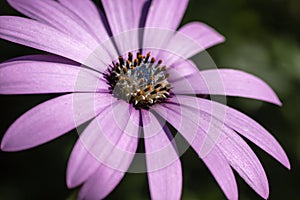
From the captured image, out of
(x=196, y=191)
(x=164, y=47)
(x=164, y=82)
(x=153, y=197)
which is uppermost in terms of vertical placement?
(x=164, y=47)

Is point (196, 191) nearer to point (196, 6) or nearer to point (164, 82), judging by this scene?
point (164, 82)

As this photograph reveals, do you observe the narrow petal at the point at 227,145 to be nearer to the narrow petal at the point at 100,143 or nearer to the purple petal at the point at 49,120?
the narrow petal at the point at 100,143

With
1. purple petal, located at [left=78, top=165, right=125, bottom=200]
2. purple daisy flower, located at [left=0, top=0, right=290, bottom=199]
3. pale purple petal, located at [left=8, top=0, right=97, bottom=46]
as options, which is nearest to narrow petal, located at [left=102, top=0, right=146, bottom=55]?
purple daisy flower, located at [left=0, top=0, right=290, bottom=199]

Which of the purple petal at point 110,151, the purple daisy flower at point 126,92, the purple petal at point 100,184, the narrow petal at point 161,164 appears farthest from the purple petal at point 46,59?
the purple petal at point 100,184

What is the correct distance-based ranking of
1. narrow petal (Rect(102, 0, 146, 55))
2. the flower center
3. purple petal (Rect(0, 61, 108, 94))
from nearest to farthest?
1. purple petal (Rect(0, 61, 108, 94))
2. the flower center
3. narrow petal (Rect(102, 0, 146, 55))

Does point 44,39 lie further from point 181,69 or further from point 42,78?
point 181,69

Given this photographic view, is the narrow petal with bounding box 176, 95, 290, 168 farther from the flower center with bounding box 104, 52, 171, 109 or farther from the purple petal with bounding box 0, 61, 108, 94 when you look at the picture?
the purple petal with bounding box 0, 61, 108, 94

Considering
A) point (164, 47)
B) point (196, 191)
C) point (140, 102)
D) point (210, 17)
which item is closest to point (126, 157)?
point (140, 102)
